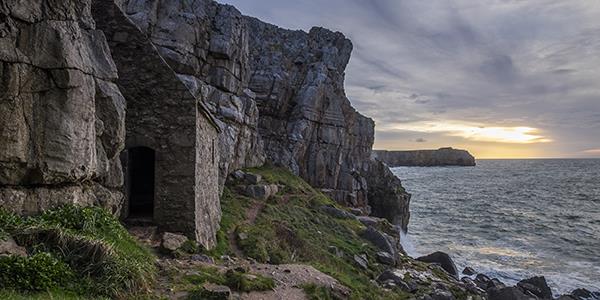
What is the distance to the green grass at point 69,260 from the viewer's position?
8.90m

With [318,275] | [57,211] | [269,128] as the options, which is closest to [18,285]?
[57,211]

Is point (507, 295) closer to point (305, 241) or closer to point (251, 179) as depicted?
point (305, 241)

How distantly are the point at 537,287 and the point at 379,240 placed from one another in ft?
39.2

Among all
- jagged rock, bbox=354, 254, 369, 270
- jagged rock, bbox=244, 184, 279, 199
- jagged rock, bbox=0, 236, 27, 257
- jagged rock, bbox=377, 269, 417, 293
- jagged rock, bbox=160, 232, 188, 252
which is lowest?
jagged rock, bbox=377, 269, 417, 293

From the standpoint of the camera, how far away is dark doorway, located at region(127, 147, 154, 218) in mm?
21250

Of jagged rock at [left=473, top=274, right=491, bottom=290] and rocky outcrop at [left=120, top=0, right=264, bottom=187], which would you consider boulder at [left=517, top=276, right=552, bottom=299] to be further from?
rocky outcrop at [left=120, top=0, right=264, bottom=187]

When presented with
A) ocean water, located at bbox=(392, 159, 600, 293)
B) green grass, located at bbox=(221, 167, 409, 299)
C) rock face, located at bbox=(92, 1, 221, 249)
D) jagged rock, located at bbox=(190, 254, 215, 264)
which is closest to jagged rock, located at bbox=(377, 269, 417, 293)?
green grass, located at bbox=(221, 167, 409, 299)

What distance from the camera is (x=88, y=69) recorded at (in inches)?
492

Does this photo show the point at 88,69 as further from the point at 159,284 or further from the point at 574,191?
the point at 574,191

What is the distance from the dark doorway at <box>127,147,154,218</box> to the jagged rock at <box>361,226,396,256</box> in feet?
55.0

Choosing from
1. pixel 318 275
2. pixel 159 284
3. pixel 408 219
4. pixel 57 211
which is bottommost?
pixel 408 219

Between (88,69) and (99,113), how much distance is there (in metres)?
2.27

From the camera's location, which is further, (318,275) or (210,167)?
(210,167)

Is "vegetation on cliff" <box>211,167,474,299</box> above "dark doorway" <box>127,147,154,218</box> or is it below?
below
